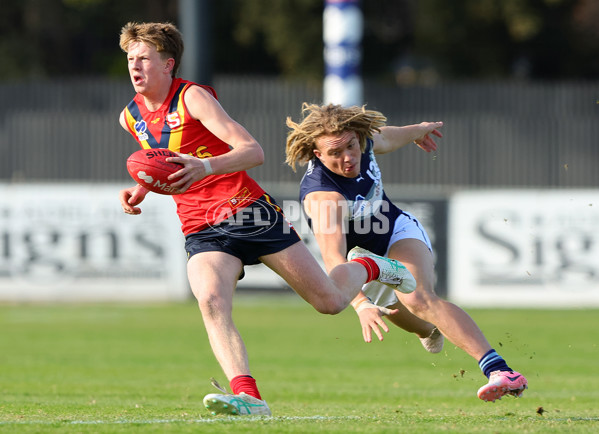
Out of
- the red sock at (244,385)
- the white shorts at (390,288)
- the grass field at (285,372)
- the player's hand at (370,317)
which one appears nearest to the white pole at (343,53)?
the grass field at (285,372)

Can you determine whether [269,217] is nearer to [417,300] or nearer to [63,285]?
[417,300]

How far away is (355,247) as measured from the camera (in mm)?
7523

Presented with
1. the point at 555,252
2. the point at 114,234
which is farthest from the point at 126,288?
the point at 555,252

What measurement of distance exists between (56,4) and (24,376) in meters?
21.7

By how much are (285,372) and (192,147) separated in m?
4.94

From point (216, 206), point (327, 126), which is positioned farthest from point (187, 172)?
point (327, 126)

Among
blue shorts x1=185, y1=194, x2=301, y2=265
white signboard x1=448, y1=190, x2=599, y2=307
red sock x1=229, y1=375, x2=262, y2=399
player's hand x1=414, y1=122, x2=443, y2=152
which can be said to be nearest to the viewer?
red sock x1=229, y1=375, x2=262, y2=399

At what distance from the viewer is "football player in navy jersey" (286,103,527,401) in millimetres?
6988

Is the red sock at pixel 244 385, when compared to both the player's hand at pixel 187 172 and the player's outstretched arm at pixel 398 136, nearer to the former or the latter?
the player's hand at pixel 187 172

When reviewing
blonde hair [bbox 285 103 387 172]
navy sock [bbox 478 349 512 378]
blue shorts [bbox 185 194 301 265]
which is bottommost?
navy sock [bbox 478 349 512 378]

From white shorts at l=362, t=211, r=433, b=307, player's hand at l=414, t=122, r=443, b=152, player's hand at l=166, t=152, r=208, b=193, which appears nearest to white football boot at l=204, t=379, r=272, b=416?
player's hand at l=166, t=152, r=208, b=193

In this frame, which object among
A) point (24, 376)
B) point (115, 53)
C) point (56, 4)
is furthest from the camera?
point (115, 53)

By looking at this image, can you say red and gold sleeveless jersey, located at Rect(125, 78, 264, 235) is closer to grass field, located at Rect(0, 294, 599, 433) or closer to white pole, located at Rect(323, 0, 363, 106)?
grass field, located at Rect(0, 294, 599, 433)

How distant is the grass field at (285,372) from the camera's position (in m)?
6.33
